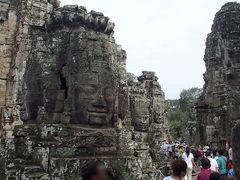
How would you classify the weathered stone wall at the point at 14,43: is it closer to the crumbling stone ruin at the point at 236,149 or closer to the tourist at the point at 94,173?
the tourist at the point at 94,173

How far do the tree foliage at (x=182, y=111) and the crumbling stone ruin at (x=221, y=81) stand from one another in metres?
22.1

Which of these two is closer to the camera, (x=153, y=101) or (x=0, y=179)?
(x=0, y=179)

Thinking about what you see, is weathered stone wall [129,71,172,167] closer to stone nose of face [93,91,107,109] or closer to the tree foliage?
stone nose of face [93,91,107,109]

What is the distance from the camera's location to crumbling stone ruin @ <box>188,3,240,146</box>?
14.0 m

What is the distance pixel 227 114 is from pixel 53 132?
10864 mm

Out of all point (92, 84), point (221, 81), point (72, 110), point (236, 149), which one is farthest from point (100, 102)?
point (221, 81)

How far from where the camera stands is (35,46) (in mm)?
6957

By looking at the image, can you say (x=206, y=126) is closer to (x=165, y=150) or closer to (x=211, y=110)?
(x=211, y=110)

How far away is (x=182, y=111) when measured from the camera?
5388cm

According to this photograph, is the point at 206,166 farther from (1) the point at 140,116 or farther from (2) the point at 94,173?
(1) the point at 140,116

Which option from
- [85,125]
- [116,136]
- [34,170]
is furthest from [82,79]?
[34,170]

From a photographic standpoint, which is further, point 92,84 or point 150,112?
point 150,112

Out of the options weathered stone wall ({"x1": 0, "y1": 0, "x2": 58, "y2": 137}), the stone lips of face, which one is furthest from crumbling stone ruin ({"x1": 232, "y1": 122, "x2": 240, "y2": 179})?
weathered stone wall ({"x1": 0, "y1": 0, "x2": 58, "y2": 137})

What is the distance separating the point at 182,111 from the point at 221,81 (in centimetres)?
4010
